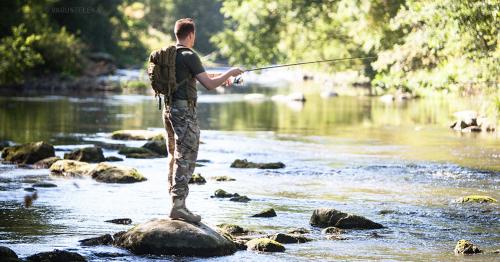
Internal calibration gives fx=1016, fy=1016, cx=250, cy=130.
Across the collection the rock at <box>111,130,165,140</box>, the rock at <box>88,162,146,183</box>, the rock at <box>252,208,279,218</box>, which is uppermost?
the rock at <box>111,130,165,140</box>

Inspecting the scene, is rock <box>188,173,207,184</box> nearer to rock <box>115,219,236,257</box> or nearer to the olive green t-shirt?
rock <box>115,219,236,257</box>

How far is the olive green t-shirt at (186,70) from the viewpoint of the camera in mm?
10695

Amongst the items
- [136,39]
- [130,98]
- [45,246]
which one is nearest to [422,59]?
[45,246]

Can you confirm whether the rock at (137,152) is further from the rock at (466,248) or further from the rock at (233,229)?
the rock at (466,248)

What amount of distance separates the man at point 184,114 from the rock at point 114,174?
23.2 ft

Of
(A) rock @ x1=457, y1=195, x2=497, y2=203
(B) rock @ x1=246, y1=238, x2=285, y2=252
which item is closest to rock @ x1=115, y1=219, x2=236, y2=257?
(B) rock @ x1=246, y1=238, x2=285, y2=252

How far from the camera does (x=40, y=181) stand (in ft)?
58.6

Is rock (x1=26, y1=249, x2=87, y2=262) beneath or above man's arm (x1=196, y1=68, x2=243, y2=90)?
beneath

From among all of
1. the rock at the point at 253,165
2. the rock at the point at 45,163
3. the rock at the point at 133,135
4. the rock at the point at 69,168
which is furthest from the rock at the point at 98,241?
the rock at the point at 133,135

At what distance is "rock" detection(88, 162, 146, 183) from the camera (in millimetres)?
18156

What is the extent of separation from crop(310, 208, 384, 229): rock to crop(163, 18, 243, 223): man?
8.63 ft

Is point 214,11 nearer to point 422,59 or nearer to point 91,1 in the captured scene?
point 91,1

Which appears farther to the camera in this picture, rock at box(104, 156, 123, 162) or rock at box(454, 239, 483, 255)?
rock at box(104, 156, 123, 162)

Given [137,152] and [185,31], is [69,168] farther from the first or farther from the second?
[185,31]
